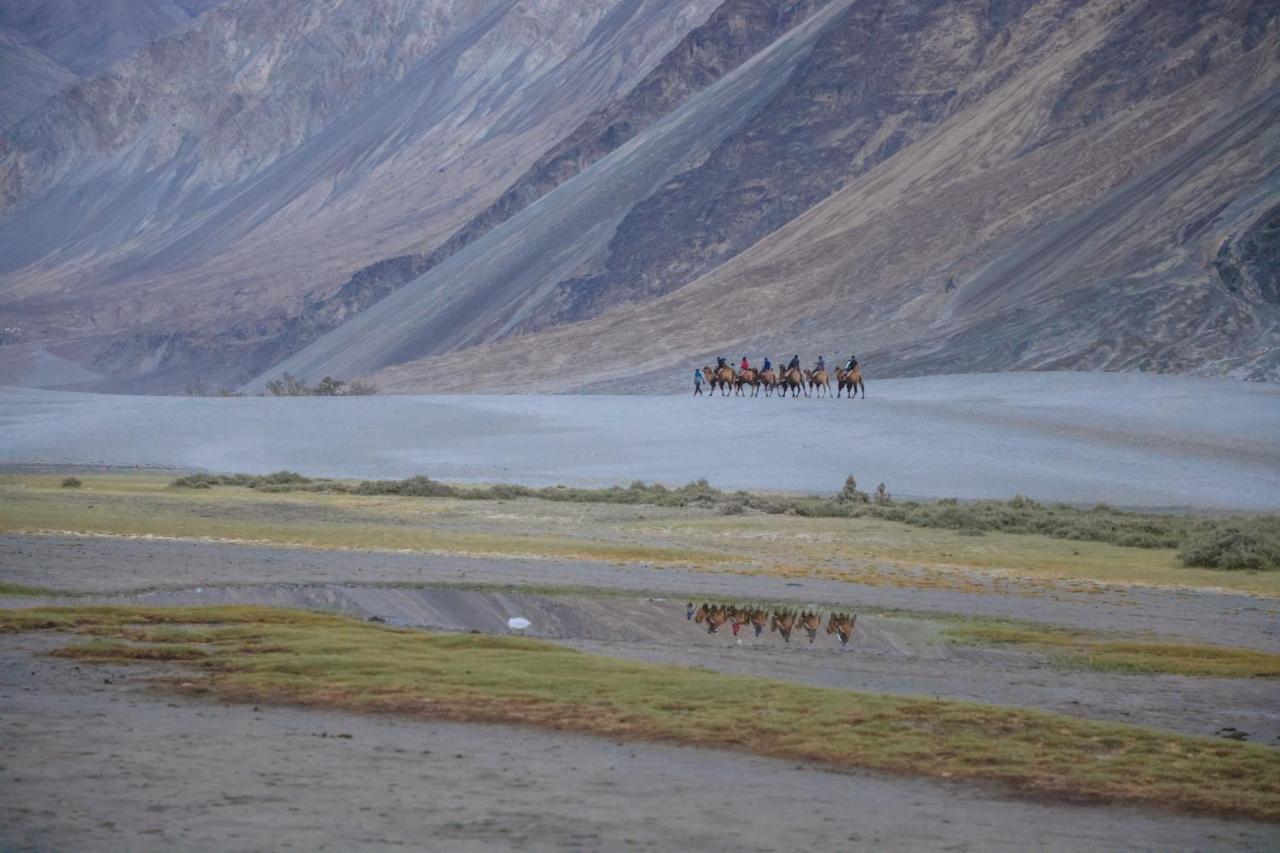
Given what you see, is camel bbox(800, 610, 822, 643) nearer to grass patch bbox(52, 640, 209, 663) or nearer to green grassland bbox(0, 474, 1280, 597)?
green grassland bbox(0, 474, 1280, 597)

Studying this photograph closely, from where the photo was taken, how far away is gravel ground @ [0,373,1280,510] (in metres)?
44.0

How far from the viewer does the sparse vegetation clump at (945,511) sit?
97.7ft

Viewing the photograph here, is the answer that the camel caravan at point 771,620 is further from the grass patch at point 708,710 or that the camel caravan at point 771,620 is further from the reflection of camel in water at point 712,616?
the grass patch at point 708,710

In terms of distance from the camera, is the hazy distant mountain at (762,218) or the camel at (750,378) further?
the hazy distant mountain at (762,218)

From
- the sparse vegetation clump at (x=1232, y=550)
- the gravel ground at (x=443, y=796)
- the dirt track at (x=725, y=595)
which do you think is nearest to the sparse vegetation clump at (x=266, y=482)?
the dirt track at (x=725, y=595)

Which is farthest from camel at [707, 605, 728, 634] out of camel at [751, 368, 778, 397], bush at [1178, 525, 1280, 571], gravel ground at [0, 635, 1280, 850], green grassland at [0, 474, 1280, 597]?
camel at [751, 368, 778, 397]

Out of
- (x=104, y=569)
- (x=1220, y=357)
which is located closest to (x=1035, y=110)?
(x=1220, y=357)

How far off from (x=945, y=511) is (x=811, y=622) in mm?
14549

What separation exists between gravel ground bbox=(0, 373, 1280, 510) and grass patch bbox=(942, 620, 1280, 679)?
20676mm

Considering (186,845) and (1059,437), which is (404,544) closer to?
(186,845)

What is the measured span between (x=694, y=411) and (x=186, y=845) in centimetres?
4544

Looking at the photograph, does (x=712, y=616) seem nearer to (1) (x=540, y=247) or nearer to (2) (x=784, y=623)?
(2) (x=784, y=623)

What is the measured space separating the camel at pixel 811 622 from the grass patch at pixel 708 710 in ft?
13.1

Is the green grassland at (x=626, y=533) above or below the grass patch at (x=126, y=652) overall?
above
